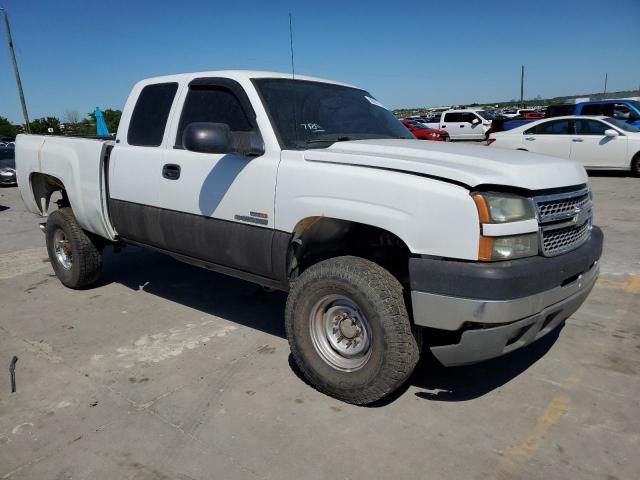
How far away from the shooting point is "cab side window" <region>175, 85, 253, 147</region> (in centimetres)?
366

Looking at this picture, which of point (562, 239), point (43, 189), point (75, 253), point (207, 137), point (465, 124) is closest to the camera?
point (562, 239)

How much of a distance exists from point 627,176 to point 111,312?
1257 cm

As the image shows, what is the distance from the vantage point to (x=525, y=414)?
2949 mm

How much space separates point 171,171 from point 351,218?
68.0 inches

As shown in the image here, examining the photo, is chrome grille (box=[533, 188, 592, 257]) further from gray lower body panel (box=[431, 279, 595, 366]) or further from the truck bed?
the truck bed

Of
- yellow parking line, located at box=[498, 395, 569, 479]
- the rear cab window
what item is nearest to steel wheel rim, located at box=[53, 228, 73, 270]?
the rear cab window

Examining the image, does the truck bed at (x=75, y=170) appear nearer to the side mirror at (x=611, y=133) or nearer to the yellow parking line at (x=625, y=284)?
the yellow parking line at (x=625, y=284)

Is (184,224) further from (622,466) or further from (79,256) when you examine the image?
(622,466)

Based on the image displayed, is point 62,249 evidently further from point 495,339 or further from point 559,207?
point 559,207

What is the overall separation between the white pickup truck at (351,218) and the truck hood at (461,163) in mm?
12

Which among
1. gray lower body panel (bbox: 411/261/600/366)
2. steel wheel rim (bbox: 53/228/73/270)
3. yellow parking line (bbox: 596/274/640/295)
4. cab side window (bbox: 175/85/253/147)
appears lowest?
yellow parking line (bbox: 596/274/640/295)


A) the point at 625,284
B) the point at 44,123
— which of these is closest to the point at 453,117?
the point at 625,284

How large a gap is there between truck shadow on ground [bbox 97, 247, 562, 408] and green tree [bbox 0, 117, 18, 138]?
153 ft

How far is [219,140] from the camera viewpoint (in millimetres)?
3195
